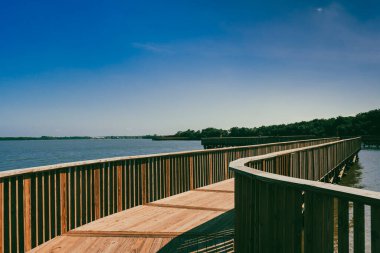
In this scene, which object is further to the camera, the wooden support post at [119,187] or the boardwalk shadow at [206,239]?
the wooden support post at [119,187]

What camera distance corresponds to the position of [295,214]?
270 cm

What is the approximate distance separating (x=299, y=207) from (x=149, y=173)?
17.7 ft

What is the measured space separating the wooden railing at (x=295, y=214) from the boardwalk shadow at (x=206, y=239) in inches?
20.8

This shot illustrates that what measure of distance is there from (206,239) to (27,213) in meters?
2.64

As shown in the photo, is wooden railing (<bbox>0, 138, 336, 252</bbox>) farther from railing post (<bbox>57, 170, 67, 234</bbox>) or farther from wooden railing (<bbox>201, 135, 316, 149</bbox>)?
wooden railing (<bbox>201, 135, 316, 149</bbox>)

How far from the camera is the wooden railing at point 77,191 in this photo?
4.42 metres

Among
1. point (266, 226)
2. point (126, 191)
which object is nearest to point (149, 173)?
point (126, 191)

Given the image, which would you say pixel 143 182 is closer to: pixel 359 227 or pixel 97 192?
pixel 97 192

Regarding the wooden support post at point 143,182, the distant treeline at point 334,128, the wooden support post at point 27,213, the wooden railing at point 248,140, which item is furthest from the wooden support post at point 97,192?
the distant treeline at point 334,128

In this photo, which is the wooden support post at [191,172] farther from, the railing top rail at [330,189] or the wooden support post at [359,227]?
the wooden support post at [359,227]

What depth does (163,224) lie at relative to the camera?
5648 millimetres

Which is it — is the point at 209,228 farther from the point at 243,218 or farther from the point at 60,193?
the point at 60,193

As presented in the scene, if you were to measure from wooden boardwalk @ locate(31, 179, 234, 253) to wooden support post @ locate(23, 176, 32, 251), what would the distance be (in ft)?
0.47

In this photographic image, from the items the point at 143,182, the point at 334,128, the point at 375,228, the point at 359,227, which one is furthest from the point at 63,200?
the point at 334,128
